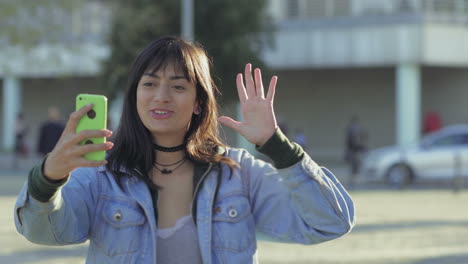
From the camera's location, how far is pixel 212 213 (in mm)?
2908

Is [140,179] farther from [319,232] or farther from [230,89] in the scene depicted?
[230,89]

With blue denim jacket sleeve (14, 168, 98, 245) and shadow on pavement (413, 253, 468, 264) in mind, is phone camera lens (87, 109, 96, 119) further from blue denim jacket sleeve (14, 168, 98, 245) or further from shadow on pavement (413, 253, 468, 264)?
shadow on pavement (413, 253, 468, 264)

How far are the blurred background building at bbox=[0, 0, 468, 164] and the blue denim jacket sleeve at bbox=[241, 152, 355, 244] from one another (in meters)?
21.4

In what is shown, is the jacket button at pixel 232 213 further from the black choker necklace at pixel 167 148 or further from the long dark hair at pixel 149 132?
the black choker necklace at pixel 167 148

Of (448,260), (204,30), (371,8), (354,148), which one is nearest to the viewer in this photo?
(448,260)

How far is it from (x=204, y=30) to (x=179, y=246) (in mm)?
21766

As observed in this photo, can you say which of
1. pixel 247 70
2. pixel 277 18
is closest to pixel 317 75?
pixel 277 18

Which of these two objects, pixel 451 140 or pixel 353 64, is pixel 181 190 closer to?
pixel 451 140

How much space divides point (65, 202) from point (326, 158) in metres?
30.8

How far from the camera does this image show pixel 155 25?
77.1 feet

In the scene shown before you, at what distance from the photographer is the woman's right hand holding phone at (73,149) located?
254 cm

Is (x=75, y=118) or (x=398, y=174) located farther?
(x=398, y=174)

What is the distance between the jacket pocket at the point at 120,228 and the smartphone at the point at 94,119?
343mm

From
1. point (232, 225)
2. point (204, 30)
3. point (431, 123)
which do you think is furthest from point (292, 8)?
point (232, 225)
